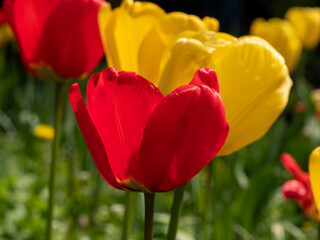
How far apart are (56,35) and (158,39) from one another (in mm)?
295

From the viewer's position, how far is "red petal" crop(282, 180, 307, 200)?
33.2 inches

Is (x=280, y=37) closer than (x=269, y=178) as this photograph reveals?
No

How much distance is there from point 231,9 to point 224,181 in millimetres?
3574

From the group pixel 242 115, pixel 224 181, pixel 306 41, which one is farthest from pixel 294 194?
pixel 306 41

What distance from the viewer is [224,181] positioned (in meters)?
2.03

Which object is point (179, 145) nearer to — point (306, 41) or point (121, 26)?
point (121, 26)

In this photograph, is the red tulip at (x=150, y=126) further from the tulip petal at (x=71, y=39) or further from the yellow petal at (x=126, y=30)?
the tulip petal at (x=71, y=39)

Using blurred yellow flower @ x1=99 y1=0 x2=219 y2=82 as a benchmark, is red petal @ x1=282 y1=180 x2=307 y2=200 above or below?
below

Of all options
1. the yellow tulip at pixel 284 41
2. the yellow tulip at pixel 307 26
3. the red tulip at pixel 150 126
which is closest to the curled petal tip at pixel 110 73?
the red tulip at pixel 150 126

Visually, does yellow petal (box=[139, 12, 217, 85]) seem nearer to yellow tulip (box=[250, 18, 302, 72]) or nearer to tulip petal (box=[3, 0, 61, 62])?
tulip petal (box=[3, 0, 61, 62])

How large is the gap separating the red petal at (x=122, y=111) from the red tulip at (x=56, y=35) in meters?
0.43

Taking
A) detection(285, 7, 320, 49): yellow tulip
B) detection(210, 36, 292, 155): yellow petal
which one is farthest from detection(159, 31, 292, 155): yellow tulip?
detection(285, 7, 320, 49): yellow tulip

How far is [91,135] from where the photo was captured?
17.7 inches

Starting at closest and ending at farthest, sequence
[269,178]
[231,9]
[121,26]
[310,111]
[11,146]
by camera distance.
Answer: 1. [121,26]
2. [269,178]
3. [310,111]
4. [11,146]
5. [231,9]
